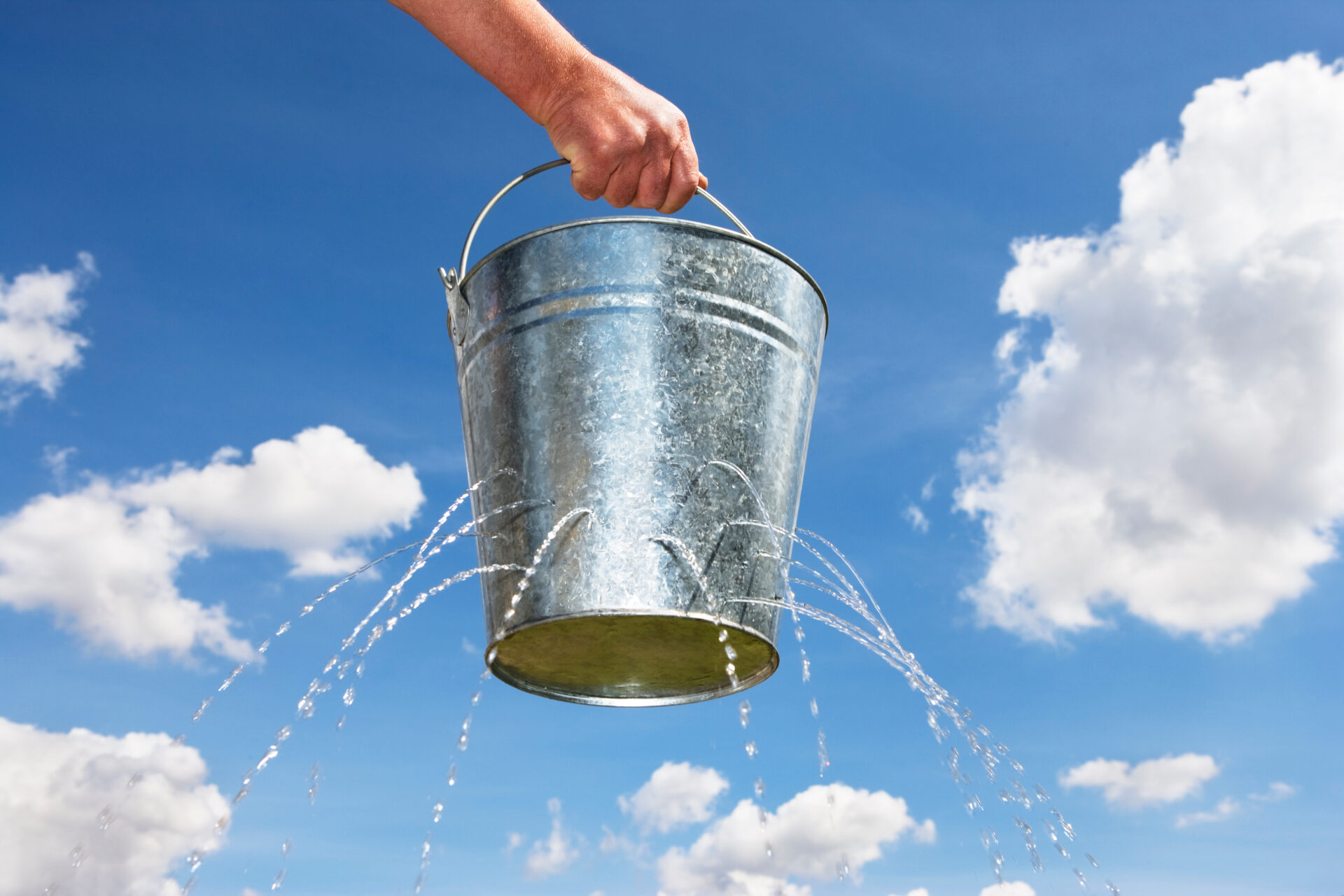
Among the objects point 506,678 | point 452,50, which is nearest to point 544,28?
point 452,50

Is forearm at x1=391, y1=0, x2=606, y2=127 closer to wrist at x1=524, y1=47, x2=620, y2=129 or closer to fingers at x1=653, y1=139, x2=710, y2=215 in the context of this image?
wrist at x1=524, y1=47, x2=620, y2=129

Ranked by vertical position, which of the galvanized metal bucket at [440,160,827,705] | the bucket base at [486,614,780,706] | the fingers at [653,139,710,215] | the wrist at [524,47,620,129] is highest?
the wrist at [524,47,620,129]

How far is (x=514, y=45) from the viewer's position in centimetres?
221

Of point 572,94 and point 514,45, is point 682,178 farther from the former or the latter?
point 514,45

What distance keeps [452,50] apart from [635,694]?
5.65 ft

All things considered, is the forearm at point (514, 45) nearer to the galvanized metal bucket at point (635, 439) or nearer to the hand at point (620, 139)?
the hand at point (620, 139)

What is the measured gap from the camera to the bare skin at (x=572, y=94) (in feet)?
7.18

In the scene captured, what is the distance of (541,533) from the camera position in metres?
2.28

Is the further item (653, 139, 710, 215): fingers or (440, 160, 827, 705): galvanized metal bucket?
(653, 139, 710, 215): fingers

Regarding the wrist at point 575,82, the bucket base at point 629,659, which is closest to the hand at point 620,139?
the wrist at point 575,82

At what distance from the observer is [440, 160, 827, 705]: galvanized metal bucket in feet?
7.29

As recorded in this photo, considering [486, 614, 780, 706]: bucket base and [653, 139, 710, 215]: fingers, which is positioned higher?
[653, 139, 710, 215]: fingers

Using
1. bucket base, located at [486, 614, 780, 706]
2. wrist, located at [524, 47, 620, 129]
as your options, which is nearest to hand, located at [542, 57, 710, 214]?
wrist, located at [524, 47, 620, 129]

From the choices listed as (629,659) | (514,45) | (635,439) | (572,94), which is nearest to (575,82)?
(572,94)
